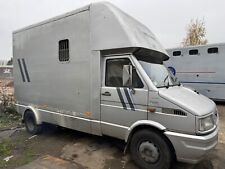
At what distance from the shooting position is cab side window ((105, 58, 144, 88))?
4.69m

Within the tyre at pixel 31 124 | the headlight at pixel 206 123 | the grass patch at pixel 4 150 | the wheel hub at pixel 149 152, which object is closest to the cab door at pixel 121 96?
the wheel hub at pixel 149 152

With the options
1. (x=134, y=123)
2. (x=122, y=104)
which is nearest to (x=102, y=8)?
(x=122, y=104)

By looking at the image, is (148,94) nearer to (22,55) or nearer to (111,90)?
(111,90)

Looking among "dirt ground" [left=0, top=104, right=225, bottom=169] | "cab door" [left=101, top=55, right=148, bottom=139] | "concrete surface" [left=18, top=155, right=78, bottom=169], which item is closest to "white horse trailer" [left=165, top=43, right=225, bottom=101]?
"dirt ground" [left=0, top=104, right=225, bottom=169]

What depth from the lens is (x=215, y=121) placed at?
4508 millimetres

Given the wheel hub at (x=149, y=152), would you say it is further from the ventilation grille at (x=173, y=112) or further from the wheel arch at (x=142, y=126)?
the ventilation grille at (x=173, y=112)

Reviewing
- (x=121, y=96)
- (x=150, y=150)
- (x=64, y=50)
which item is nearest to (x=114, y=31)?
(x=121, y=96)

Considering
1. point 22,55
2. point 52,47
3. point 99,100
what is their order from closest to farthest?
point 99,100 → point 52,47 → point 22,55

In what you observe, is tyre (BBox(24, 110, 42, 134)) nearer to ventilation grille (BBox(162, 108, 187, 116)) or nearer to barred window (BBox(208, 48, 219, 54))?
ventilation grille (BBox(162, 108, 187, 116))

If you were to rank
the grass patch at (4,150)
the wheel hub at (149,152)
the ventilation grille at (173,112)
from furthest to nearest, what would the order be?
1. the grass patch at (4,150)
2. the wheel hub at (149,152)
3. the ventilation grille at (173,112)

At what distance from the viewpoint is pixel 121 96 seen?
15.9 feet

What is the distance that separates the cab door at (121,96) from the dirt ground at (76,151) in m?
0.63

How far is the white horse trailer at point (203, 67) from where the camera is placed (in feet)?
37.4

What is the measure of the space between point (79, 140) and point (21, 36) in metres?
3.80
